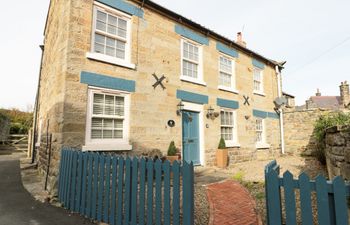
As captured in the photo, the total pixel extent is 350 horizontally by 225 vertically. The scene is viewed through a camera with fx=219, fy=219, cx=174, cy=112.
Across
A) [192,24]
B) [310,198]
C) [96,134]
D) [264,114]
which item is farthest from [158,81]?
[264,114]

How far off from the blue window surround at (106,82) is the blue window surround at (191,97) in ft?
6.93

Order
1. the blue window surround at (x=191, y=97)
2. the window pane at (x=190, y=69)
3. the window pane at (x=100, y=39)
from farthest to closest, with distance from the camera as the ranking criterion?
the window pane at (x=190, y=69), the blue window surround at (x=191, y=97), the window pane at (x=100, y=39)

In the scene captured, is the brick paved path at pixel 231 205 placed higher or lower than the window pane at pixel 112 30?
lower

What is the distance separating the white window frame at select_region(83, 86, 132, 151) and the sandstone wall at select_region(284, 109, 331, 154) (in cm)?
1110

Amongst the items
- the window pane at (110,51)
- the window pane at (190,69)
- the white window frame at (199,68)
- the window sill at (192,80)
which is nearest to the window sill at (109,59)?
the window pane at (110,51)

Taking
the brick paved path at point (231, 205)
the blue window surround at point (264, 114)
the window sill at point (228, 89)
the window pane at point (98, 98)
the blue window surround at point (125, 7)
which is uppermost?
the blue window surround at point (125, 7)

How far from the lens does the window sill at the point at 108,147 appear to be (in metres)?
6.06

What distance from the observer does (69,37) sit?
6113 mm

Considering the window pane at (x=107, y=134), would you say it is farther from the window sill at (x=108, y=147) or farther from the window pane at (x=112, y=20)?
the window pane at (x=112, y=20)

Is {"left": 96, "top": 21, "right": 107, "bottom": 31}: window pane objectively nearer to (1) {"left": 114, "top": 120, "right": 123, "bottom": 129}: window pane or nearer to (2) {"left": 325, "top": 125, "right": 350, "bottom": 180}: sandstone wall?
(1) {"left": 114, "top": 120, "right": 123, "bottom": 129}: window pane

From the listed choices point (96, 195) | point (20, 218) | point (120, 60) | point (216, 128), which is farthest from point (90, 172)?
point (216, 128)

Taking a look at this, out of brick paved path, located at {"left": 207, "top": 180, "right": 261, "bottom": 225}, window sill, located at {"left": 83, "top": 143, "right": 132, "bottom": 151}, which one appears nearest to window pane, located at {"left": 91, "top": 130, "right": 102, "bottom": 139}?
window sill, located at {"left": 83, "top": 143, "right": 132, "bottom": 151}

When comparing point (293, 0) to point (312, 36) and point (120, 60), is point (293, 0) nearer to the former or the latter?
point (312, 36)

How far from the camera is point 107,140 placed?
6.56 meters
